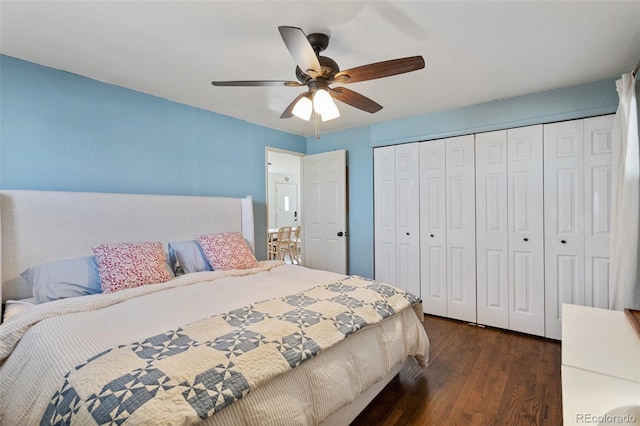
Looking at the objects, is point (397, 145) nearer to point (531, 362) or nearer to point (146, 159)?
point (531, 362)

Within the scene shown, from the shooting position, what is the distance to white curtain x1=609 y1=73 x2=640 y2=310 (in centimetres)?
198

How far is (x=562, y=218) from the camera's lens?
2.72 metres

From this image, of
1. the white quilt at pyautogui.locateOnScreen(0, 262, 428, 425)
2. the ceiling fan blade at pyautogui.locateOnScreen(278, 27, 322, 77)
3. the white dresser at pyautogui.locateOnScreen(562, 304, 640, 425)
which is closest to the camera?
the white dresser at pyautogui.locateOnScreen(562, 304, 640, 425)

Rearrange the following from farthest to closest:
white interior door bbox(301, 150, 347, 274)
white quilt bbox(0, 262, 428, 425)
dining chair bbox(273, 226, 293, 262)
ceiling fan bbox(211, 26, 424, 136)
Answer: dining chair bbox(273, 226, 293, 262) → white interior door bbox(301, 150, 347, 274) → ceiling fan bbox(211, 26, 424, 136) → white quilt bbox(0, 262, 428, 425)

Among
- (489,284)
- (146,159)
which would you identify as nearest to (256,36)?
(146,159)

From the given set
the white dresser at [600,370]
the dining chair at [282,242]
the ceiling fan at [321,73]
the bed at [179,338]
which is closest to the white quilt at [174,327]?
the bed at [179,338]

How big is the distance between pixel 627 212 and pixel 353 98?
1.98m

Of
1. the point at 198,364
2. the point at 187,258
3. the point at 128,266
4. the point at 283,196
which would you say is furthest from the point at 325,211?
the point at 283,196

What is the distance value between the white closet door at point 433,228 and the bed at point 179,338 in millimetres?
1337

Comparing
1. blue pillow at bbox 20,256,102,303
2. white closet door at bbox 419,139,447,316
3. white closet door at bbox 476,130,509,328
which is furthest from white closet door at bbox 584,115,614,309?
blue pillow at bbox 20,256,102,303

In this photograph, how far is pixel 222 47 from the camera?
200cm

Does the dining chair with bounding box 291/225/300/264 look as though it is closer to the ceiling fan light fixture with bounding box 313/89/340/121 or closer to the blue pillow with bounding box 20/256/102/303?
the blue pillow with bounding box 20/256/102/303

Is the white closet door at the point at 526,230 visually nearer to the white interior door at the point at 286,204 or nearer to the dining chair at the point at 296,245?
the dining chair at the point at 296,245

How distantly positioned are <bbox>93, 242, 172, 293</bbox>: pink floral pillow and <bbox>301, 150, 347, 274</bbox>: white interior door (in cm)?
223
